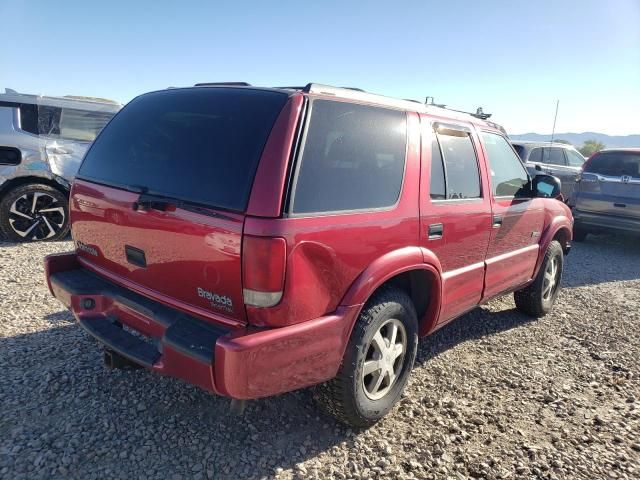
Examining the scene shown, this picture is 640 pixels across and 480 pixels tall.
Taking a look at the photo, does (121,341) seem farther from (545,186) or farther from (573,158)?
(573,158)

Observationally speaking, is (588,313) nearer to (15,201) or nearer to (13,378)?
(13,378)

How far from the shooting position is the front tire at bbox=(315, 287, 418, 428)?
242 centimetres

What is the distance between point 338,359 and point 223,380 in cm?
63

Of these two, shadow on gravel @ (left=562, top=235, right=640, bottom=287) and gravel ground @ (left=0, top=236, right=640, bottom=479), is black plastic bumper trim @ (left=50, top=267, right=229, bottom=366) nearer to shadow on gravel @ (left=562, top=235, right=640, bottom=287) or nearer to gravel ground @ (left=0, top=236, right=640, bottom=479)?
gravel ground @ (left=0, top=236, right=640, bottom=479)

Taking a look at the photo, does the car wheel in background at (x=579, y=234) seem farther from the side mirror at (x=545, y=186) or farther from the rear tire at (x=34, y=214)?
the rear tire at (x=34, y=214)

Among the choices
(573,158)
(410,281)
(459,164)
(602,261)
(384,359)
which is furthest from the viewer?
(573,158)

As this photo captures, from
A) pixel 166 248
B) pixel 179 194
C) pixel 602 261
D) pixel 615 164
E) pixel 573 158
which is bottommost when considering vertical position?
pixel 602 261


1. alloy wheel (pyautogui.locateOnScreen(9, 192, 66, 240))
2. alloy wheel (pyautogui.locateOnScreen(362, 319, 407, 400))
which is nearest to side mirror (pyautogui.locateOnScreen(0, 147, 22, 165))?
alloy wheel (pyautogui.locateOnScreen(9, 192, 66, 240))

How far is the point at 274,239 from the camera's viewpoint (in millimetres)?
1916

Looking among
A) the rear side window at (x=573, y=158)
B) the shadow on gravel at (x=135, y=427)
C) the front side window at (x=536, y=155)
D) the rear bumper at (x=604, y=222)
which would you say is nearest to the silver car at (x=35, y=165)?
the shadow on gravel at (x=135, y=427)

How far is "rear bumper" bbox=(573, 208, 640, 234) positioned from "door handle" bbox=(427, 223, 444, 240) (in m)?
6.51

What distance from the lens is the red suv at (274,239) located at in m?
1.99

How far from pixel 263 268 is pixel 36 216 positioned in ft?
18.1

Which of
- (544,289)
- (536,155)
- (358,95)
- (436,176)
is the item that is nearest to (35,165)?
(358,95)
